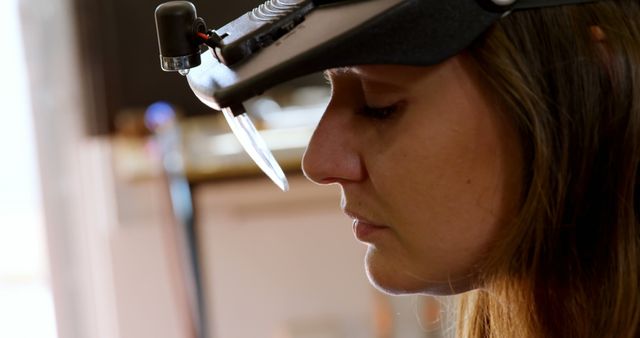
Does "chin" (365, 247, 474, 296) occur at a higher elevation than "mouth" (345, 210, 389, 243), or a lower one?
lower

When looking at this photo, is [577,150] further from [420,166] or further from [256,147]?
[256,147]

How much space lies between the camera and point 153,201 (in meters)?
2.71

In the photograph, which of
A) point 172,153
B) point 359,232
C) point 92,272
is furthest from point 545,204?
point 92,272

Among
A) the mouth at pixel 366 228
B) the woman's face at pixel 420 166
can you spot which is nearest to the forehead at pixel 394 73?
the woman's face at pixel 420 166

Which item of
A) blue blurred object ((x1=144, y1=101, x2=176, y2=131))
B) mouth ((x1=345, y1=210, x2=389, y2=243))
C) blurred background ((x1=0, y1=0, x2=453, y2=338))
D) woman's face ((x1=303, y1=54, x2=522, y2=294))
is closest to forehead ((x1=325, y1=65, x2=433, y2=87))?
woman's face ((x1=303, y1=54, x2=522, y2=294))

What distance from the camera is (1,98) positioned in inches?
106

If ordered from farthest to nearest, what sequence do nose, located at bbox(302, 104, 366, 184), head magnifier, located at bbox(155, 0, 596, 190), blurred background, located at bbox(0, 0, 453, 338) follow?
blurred background, located at bbox(0, 0, 453, 338) → nose, located at bbox(302, 104, 366, 184) → head magnifier, located at bbox(155, 0, 596, 190)

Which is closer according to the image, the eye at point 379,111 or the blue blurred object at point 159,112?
the eye at point 379,111

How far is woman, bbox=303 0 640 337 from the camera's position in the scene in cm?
78

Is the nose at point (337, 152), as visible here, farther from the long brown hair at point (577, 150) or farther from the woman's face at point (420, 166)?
the long brown hair at point (577, 150)

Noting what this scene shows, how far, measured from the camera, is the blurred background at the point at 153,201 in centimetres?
260

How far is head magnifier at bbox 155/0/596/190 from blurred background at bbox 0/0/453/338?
5.65 feet

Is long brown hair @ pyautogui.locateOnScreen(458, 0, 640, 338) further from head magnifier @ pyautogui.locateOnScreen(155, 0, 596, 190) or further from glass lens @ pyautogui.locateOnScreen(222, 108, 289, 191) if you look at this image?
glass lens @ pyautogui.locateOnScreen(222, 108, 289, 191)

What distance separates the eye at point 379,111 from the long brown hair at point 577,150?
2.9 inches
